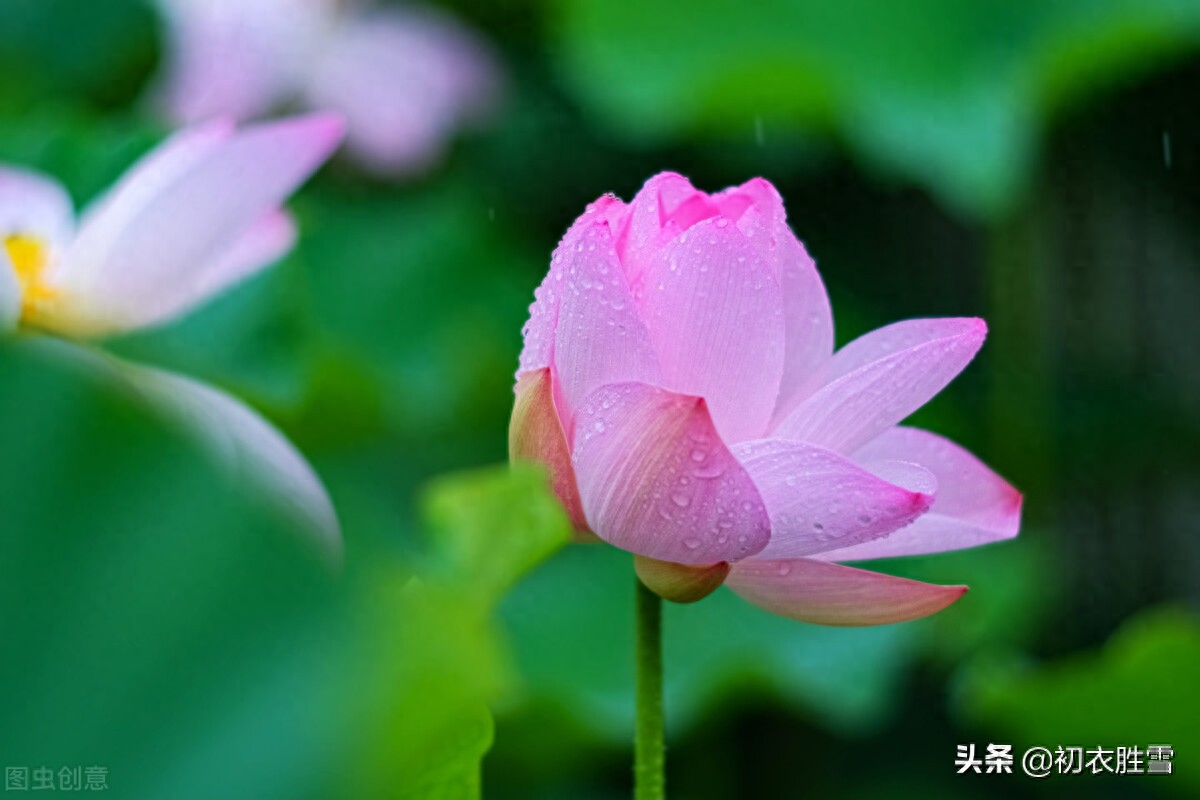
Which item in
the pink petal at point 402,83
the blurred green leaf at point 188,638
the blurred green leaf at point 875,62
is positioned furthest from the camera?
the pink petal at point 402,83

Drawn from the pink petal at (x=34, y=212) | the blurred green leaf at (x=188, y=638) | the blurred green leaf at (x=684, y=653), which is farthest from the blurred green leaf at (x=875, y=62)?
the blurred green leaf at (x=188, y=638)

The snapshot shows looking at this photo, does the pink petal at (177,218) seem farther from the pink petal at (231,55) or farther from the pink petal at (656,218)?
the pink petal at (231,55)

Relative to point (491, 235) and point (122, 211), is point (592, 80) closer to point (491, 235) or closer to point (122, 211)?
point (491, 235)

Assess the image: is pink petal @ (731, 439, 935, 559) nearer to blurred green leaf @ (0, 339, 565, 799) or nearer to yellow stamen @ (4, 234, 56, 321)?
blurred green leaf @ (0, 339, 565, 799)

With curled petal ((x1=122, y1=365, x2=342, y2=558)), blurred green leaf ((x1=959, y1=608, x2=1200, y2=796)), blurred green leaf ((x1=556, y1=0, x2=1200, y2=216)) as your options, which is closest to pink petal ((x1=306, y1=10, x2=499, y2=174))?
blurred green leaf ((x1=556, y1=0, x2=1200, y2=216))

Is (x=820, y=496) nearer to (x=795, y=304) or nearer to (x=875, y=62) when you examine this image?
(x=795, y=304)

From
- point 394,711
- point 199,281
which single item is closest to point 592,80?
point 199,281
